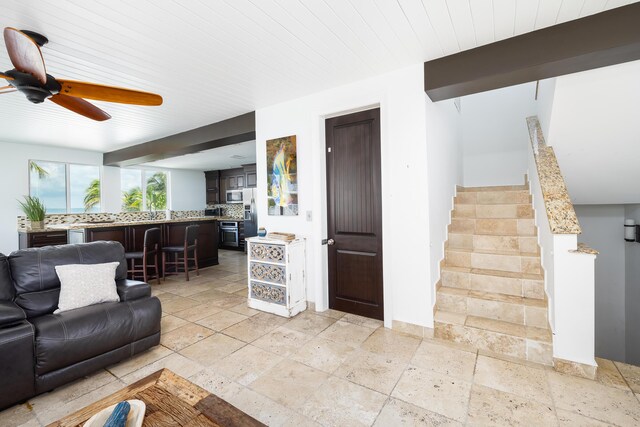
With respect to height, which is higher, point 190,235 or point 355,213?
point 355,213

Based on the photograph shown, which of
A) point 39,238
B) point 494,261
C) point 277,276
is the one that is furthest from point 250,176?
point 494,261

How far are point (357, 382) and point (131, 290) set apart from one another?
2.12 m

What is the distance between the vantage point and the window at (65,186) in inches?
224

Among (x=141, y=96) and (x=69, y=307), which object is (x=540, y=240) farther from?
(x=69, y=307)

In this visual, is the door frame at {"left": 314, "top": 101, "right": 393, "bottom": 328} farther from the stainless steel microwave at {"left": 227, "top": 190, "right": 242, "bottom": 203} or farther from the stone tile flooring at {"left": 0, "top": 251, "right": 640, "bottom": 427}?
the stainless steel microwave at {"left": 227, "top": 190, "right": 242, "bottom": 203}

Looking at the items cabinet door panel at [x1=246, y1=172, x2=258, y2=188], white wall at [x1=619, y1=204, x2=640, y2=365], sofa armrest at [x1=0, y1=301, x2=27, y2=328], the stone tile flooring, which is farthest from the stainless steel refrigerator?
white wall at [x1=619, y1=204, x2=640, y2=365]

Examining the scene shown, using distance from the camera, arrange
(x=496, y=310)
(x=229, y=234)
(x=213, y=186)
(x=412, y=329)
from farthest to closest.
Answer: (x=213, y=186)
(x=229, y=234)
(x=412, y=329)
(x=496, y=310)

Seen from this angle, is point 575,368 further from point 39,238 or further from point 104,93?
point 39,238

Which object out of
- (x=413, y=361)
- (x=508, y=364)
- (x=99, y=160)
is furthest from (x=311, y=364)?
(x=99, y=160)

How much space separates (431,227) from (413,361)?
1.22m

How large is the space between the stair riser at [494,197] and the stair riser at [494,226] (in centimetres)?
45

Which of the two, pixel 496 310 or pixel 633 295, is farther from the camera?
pixel 633 295

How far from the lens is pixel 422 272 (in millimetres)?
2746

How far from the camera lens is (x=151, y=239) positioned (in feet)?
15.3
